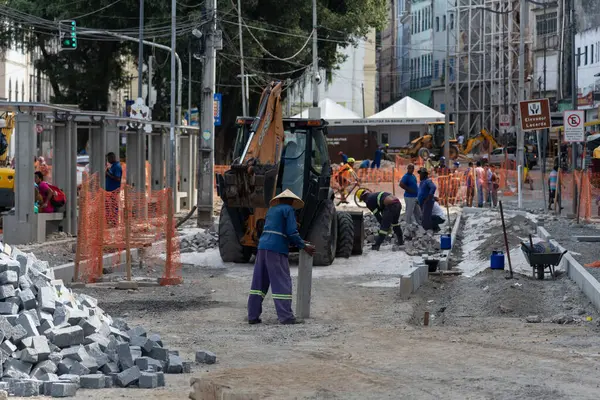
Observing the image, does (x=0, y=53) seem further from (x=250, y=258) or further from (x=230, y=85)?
(x=250, y=258)

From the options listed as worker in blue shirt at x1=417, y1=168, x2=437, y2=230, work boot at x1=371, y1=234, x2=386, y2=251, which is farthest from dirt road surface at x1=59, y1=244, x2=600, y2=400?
worker in blue shirt at x1=417, y1=168, x2=437, y2=230

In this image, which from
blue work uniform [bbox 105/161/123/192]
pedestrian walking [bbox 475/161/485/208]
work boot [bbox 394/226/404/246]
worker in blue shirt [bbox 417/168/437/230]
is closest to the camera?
work boot [bbox 394/226/404/246]

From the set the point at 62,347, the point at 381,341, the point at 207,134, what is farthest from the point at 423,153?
the point at 62,347

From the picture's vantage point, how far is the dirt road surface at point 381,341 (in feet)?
30.4

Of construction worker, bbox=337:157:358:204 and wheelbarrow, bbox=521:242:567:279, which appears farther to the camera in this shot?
construction worker, bbox=337:157:358:204

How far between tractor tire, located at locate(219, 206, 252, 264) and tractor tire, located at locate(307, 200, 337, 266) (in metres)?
1.26

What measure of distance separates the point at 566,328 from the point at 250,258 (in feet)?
31.2

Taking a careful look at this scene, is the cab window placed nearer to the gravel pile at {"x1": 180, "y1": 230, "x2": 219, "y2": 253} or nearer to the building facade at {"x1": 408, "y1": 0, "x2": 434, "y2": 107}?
the gravel pile at {"x1": 180, "y1": 230, "x2": 219, "y2": 253}

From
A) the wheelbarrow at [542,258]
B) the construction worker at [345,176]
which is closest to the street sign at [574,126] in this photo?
the construction worker at [345,176]

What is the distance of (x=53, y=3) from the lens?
55.2 m

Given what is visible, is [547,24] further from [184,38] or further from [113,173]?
[113,173]

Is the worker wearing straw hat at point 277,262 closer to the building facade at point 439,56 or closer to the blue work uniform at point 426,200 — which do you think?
the blue work uniform at point 426,200

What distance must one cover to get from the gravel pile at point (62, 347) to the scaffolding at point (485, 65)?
228ft

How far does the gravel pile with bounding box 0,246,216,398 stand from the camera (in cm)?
927
